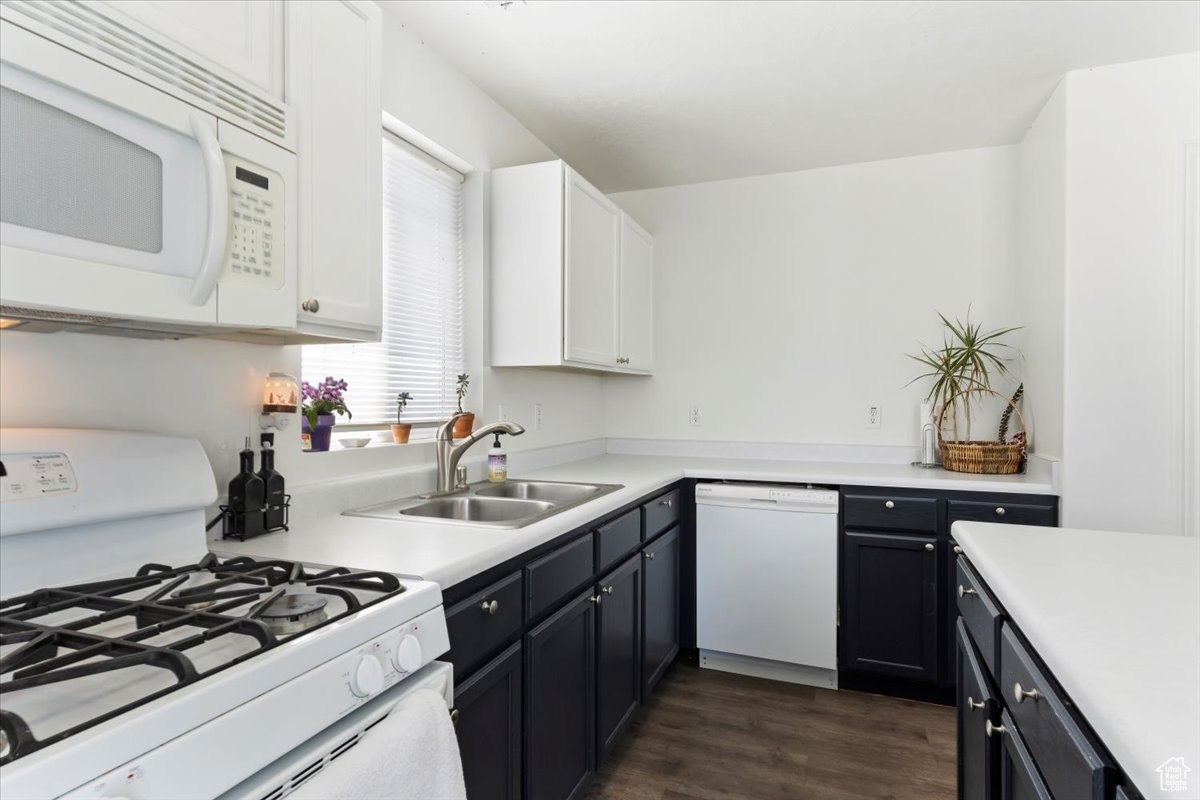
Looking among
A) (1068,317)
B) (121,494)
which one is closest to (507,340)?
(121,494)

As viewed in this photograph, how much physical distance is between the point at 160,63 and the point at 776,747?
262 cm

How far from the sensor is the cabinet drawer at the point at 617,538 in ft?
6.63

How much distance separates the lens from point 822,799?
2033mm

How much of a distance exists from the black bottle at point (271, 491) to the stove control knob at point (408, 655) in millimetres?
679

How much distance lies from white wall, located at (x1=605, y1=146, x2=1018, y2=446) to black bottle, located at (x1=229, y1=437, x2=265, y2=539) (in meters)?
2.58

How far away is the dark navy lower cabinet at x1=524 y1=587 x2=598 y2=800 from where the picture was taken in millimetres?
1617

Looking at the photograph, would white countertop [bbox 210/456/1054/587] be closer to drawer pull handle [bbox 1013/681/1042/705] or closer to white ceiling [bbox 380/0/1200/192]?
drawer pull handle [bbox 1013/681/1042/705]

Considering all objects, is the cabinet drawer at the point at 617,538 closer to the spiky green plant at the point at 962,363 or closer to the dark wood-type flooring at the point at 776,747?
the dark wood-type flooring at the point at 776,747

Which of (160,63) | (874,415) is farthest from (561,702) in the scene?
(874,415)

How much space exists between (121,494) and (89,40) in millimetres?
758

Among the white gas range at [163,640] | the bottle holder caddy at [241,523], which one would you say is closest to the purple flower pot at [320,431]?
the bottle holder caddy at [241,523]

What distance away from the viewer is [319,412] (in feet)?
5.94

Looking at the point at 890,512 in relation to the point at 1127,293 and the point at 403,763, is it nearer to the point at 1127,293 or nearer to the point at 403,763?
the point at 1127,293

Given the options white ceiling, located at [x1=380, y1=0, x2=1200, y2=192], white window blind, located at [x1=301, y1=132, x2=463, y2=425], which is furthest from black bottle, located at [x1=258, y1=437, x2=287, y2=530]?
white ceiling, located at [x1=380, y1=0, x2=1200, y2=192]
